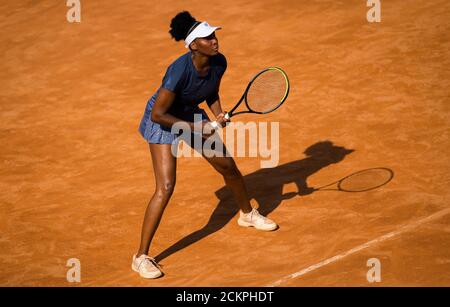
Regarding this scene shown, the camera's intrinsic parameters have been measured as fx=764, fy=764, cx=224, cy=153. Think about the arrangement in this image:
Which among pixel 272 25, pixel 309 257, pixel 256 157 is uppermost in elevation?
pixel 272 25

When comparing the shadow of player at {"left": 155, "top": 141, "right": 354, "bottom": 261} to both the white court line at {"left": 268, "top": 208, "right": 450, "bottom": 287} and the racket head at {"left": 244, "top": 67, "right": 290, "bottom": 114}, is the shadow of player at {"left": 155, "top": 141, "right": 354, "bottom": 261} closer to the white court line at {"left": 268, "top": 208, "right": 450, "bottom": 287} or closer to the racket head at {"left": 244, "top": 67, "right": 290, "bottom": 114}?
the racket head at {"left": 244, "top": 67, "right": 290, "bottom": 114}

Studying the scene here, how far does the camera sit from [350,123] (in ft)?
29.6

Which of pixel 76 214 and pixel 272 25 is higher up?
pixel 272 25

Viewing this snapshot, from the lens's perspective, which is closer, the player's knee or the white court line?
the white court line

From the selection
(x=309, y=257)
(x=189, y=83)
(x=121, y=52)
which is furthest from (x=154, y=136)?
(x=121, y=52)

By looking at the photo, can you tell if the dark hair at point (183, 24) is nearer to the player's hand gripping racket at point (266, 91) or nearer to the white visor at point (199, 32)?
the white visor at point (199, 32)

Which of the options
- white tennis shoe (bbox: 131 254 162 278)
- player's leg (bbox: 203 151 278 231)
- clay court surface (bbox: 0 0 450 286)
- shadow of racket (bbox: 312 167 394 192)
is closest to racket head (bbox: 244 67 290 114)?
player's leg (bbox: 203 151 278 231)

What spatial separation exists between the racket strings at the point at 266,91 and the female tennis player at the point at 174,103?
478 millimetres

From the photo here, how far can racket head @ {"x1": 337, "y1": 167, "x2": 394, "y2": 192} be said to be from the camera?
7.51 m

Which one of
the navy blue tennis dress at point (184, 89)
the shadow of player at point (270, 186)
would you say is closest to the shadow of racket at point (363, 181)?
the shadow of player at point (270, 186)

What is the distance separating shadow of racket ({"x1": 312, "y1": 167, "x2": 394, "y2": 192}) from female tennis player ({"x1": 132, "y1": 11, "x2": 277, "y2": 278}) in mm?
1786

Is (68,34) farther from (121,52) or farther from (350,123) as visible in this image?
(350,123)

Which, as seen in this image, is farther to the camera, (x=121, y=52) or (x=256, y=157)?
(x=121, y=52)

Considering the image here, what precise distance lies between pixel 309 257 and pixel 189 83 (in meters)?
1.74
